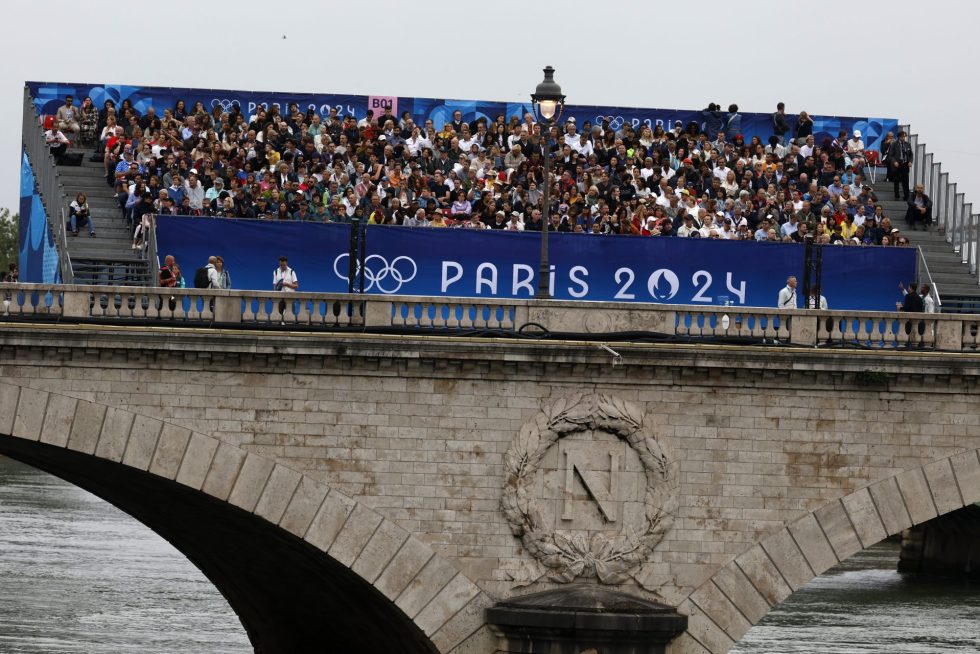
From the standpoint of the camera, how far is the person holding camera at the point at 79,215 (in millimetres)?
31797

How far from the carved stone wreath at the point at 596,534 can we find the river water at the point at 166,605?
46.2 feet

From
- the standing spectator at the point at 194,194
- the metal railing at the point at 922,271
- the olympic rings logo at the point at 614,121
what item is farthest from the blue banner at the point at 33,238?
the metal railing at the point at 922,271

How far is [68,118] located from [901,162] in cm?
1656

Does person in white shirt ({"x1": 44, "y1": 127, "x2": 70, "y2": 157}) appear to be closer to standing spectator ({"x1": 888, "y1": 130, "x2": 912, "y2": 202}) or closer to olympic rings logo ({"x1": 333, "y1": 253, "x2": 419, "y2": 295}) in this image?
olympic rings logo ({"x1": 333, "y1": 253, "x2": 419, "y2": 295})

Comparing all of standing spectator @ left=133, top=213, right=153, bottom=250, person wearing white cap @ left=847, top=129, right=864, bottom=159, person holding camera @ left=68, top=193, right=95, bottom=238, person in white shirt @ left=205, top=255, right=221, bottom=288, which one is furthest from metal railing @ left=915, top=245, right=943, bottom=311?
person holding camera @ left=68, top=193, right=95, bottom=238

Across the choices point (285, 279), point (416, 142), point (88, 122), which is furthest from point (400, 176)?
point (88, 122)

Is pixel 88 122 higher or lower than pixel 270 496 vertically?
higher

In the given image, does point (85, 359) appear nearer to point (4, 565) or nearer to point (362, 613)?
point (362, 613)

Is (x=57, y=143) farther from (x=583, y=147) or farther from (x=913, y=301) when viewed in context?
(x=913, y=301)

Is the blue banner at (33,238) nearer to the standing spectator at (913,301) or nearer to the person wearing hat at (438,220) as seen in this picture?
the person wearing hat at (438,220)

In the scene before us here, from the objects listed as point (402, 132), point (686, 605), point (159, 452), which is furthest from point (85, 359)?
point (402, 132)

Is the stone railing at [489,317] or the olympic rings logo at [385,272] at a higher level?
the olympic rings logo at [385,272]

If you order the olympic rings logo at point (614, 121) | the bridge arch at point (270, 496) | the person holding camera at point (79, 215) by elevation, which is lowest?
the bridge arch at point (270, 496)

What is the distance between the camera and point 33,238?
35969 millimetres
